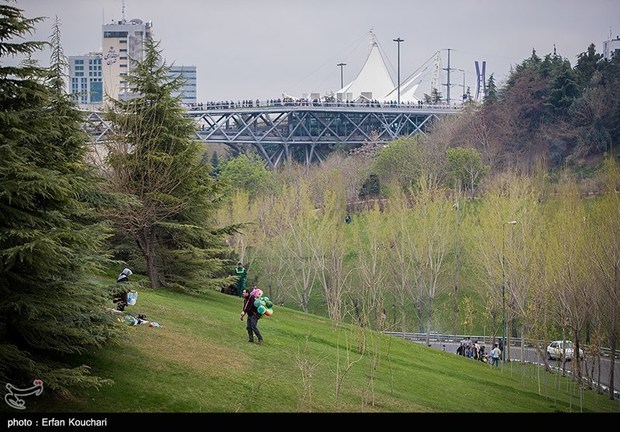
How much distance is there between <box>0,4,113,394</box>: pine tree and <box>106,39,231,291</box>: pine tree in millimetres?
12081

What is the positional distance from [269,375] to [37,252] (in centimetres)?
612

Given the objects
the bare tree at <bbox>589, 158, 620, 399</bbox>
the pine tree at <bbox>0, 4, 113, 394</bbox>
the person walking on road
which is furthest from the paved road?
the pine tree at <bbox>0, 4, 113, 394</bbox>

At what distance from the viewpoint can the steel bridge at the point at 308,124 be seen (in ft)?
349

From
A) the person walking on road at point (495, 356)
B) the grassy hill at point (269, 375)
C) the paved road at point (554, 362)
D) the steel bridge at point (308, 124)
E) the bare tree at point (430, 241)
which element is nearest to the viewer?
the grassy hill at point (269, 375)

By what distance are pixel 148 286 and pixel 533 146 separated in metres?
50.3

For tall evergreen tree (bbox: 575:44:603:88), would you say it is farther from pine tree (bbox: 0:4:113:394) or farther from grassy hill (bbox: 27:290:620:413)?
pine tree (bbox: 0:4:113:394)

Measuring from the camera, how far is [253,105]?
110 m

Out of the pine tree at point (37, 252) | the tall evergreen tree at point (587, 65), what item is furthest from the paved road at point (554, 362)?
the tall evergreen tree at point (587, 65)

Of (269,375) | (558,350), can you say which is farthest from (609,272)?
(269,375)

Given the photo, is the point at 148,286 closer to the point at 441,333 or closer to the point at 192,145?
the point at 192,145
